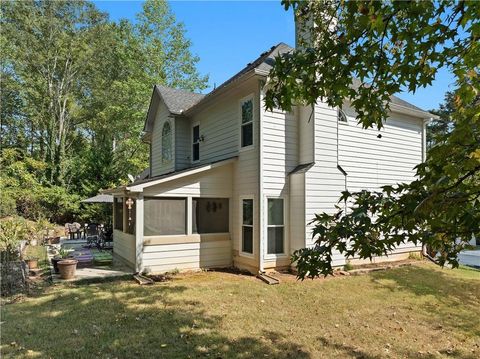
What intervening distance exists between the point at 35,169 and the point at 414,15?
89.7 ft

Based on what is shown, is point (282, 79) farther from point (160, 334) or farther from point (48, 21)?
point (48, 21)

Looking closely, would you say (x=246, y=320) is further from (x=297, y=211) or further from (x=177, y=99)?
(x=177, y=99)

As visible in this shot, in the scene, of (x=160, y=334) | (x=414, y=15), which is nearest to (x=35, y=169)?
(x=160, y=334)

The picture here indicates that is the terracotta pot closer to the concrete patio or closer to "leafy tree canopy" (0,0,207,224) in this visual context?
the concrete patio

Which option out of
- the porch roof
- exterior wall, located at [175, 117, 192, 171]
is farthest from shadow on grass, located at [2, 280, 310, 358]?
exterior wall, located at [175, 117, 192, 171]

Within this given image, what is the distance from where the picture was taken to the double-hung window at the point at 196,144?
41.7 ft

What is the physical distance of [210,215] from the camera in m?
10.1

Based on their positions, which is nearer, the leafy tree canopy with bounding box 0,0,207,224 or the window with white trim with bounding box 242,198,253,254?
the window with white trim with bounding box 242,198,253,254

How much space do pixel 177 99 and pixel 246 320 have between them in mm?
10668

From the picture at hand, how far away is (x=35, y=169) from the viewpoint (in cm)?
2402

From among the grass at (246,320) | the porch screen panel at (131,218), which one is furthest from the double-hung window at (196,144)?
the grass at (246,320)

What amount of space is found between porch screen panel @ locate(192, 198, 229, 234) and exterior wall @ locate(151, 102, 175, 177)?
4.15 m

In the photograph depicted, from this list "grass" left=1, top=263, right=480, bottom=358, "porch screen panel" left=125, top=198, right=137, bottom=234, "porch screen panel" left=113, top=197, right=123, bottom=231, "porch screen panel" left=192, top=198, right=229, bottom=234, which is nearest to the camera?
"grass" left=1, top=263, right=480, bottom=358

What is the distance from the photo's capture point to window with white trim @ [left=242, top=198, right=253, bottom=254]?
947 cm
